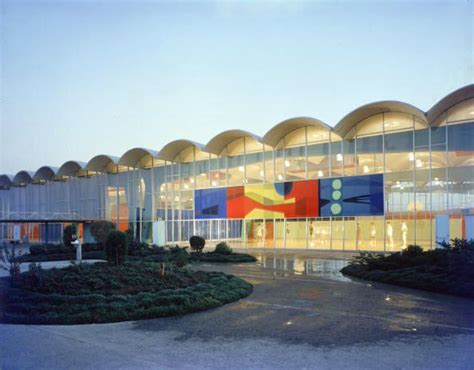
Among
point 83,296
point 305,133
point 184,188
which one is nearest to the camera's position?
point 83,296

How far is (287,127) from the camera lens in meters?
30.3

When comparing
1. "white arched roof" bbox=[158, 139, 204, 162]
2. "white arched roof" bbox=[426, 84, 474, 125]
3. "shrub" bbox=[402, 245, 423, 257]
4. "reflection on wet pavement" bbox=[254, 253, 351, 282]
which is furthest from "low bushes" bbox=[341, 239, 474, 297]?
"white arched roof" bbox=[158, 139, 204, 162]

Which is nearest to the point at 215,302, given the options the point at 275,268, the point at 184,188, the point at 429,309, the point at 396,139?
the point at 429,309

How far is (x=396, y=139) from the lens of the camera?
87.4 feet

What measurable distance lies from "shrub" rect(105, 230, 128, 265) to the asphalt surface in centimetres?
533

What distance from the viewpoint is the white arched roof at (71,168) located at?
42.8m

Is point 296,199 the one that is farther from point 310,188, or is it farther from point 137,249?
point 137,249

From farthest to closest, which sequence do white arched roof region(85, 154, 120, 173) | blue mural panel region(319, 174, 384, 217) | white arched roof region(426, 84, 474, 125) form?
white arched roof region(85, 154, 120, 173) < blue mural panel region(319, 174, 384, 217) < white arched roof region(426, 84, 474, 125)

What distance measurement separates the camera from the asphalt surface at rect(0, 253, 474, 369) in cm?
628

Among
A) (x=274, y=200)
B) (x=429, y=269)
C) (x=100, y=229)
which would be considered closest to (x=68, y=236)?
(x=100, y=229)

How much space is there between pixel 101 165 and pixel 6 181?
19.7 metres

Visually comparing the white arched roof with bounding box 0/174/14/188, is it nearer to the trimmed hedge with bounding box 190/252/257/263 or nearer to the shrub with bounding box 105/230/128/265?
the trimmed hedge with bounding box 190/252/257/263

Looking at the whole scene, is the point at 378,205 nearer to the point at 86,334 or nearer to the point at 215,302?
the point at 215,302

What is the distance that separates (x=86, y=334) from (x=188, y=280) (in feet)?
17.1
